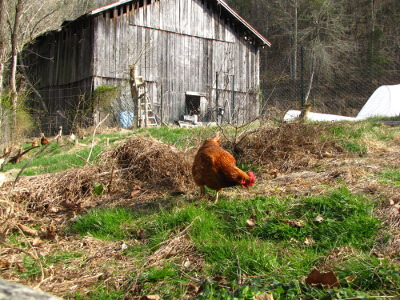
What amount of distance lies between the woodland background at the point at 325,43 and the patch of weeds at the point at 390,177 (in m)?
19.7

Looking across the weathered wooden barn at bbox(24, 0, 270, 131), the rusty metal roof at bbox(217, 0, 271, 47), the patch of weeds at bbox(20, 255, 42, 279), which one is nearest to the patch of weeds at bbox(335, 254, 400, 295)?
the patch of weeds at bbox(20, 255, 42, 279)

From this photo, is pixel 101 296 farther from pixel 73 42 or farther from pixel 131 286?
pixel 73 42

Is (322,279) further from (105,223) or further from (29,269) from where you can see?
(105,223)

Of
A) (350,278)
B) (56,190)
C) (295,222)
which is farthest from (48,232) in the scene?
(350,278)

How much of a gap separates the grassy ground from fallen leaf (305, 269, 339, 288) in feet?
0.06

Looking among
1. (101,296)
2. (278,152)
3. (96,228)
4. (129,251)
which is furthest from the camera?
(278,152)

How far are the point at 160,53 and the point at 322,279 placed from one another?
18669mm

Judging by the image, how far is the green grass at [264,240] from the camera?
2705mm

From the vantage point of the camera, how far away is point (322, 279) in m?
2.69

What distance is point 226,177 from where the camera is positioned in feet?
15.0

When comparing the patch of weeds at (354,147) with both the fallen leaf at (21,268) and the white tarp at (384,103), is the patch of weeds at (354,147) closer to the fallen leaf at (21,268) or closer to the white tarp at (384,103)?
the fallen leaf at (21,268)

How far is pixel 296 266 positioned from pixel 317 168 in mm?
3012

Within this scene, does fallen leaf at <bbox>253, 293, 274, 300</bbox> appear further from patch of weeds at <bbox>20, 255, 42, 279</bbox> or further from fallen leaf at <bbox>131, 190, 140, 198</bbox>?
fallen leaf at <bbox>131, 190, 140, 198</bbox>

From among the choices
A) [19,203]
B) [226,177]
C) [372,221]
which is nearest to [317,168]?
[226,177]
